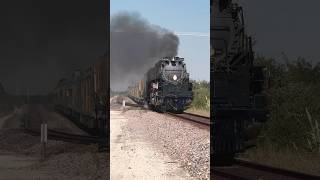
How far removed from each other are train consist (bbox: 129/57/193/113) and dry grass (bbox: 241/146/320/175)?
84 cm

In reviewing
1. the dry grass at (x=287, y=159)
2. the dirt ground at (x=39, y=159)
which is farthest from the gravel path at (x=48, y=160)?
the dry grass at (x=287, y=159)

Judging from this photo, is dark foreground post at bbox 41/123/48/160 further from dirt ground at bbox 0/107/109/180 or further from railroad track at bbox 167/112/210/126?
railroad track at bbox 167/112/210/126

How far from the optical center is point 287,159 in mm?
4895

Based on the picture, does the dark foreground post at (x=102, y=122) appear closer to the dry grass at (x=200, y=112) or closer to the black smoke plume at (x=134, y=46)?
the black smoke plume at (x=134, y=46)

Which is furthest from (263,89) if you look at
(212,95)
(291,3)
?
(291,3)

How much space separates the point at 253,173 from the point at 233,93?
789mm

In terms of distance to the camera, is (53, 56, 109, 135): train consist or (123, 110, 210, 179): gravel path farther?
(123, 110, 210, 179): gravel path

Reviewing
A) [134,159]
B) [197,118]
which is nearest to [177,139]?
[197,118]

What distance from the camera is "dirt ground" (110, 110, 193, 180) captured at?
4371mm

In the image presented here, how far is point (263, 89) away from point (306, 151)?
73 cm

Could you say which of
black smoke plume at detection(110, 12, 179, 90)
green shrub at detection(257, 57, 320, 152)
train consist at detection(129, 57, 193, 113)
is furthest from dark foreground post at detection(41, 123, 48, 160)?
green shrub at detection(257, 57, 320, 152)

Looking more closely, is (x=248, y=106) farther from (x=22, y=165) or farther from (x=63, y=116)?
(x=22, y=165)

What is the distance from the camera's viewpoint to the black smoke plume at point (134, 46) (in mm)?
4395

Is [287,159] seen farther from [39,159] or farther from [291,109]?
[39,159]
